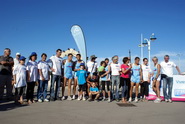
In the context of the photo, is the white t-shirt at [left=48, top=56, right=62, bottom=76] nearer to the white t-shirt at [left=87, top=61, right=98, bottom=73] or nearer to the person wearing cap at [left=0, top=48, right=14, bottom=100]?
the white t-shirt at [left=87, top=61, right=98, bottom=73]

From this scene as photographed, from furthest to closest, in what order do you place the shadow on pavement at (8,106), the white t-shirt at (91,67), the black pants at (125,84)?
the white t-shirt at (91,67) → the black pants at (125,84) → the shadow on pavement at (8,106)

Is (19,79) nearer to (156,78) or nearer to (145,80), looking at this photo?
(145,80)

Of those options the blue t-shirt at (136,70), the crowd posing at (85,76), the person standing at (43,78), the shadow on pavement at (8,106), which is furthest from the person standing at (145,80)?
the shadow on pavement at (8,106)

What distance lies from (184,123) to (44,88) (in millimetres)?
5043

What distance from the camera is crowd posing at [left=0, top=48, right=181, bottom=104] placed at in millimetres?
6383

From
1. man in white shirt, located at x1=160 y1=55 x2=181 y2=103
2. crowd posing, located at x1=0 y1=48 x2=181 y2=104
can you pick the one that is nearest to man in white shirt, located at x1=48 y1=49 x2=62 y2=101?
crowd posing, located at x1=0 y1=48 x2=181 y2=104

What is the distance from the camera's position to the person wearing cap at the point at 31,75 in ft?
20.2

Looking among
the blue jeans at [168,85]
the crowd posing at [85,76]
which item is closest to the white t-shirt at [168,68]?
Answer: the crowd posing at [85,76]

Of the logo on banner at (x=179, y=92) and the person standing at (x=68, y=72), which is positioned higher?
the person standing at (x=68, y=72)

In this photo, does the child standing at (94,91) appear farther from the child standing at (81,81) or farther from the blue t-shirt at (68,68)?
the blue t-shirt at (68,68)

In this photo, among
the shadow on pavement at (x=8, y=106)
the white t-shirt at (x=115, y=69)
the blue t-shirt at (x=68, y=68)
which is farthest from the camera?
the blue t-shirt at (x=68, y=68)

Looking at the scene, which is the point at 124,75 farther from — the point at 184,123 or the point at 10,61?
the point at 10,61

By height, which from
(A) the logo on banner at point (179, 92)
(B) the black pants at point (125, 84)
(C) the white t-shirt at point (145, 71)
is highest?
(C) the white t-shirt at point (145, 71)

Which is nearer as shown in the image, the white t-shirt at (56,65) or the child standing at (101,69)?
the white t-shirt at (56,65)
